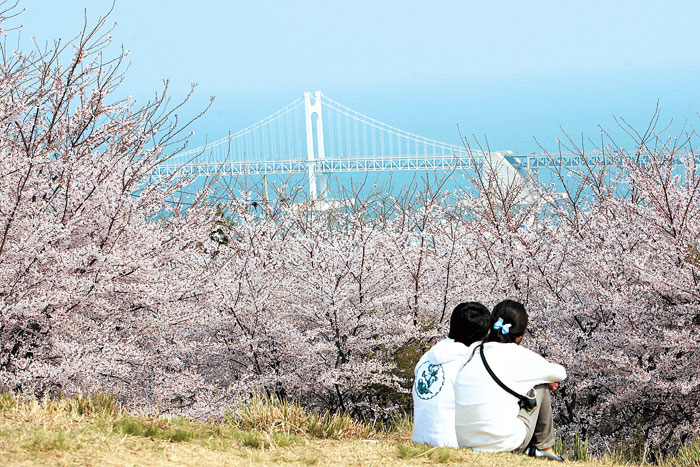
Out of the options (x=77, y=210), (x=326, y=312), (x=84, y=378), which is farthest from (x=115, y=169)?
(x=326, y=312)

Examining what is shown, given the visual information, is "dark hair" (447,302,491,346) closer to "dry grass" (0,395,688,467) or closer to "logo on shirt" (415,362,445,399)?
"logo on shirt" (415,362,445,399)

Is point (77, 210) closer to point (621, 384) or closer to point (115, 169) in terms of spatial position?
point (115, 169)

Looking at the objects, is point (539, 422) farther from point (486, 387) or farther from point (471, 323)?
point (471, 323)

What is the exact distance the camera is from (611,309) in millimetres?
5516

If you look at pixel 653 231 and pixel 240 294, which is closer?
pixel 653 231

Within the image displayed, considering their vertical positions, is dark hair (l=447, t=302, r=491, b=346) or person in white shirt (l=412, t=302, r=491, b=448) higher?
dark hair (l=447, t=302, r=491, b=346)

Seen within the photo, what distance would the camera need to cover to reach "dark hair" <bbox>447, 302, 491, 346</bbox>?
12.0 feet

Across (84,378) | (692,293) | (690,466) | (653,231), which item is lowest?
(690,466)

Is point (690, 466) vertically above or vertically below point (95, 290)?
below

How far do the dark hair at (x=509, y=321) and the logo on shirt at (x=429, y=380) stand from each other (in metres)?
0.29

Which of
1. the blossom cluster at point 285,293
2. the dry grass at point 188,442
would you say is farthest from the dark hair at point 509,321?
the blossom cluster at point 285,293

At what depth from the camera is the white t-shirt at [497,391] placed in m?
3.51

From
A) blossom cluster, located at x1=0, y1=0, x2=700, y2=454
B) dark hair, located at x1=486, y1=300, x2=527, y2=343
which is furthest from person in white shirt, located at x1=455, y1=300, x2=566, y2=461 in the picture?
blossom cluster, located at x1=0, y1=0, x2=700, y2=454

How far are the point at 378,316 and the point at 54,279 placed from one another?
2.71 meters
